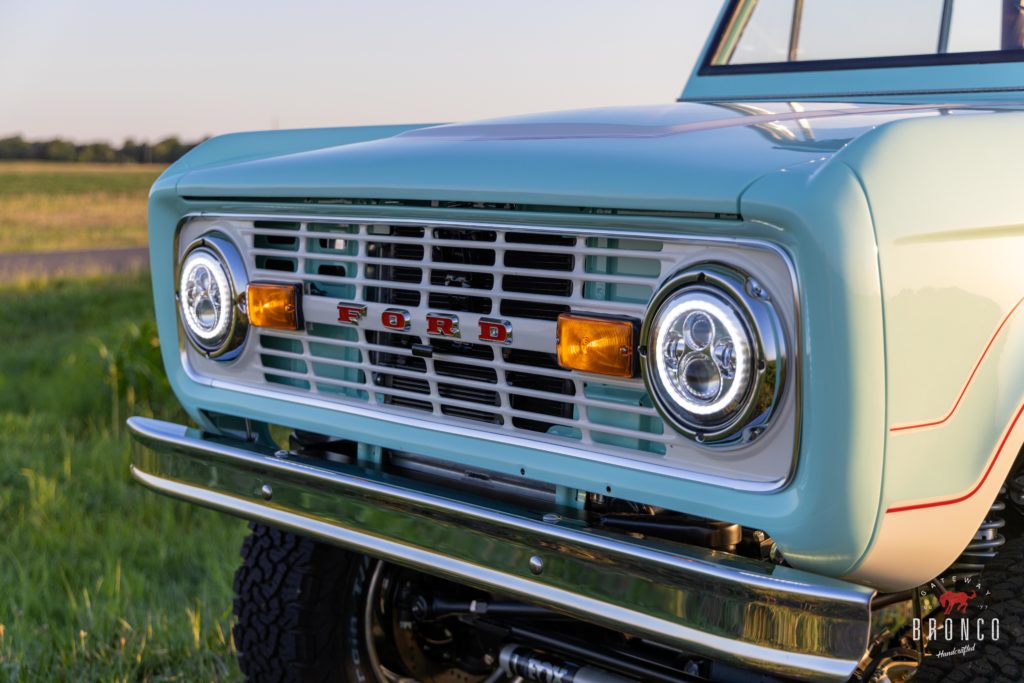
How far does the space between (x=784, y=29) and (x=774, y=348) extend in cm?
189

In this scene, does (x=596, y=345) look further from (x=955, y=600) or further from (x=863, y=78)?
(x=863, y=78)

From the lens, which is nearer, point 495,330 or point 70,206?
point 495,330

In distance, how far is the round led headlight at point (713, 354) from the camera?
164 centimetres

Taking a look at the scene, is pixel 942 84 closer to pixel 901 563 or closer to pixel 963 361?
pixel 963 361

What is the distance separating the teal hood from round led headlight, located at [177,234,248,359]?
5.0 inches

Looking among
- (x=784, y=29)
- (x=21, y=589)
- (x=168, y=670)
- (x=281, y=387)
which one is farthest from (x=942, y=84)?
(x=21, y=589)

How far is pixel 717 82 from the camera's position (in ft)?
10.7

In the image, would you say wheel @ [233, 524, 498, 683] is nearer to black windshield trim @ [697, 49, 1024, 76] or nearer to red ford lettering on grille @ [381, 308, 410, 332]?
red ford lettering on grille @ [381, 308, 410, 332]

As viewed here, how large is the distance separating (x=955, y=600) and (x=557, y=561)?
707 millimetres

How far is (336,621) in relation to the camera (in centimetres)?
268

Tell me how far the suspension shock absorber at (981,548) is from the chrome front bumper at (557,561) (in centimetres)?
43

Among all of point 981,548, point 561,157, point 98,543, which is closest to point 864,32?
point 561,157

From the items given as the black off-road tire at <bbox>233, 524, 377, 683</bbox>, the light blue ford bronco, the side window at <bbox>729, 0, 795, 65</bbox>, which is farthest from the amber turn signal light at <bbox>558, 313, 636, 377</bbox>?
the side window at <bbox>729, 0, 795, 65</bbox>

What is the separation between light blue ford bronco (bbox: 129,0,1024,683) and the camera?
1600 mm
